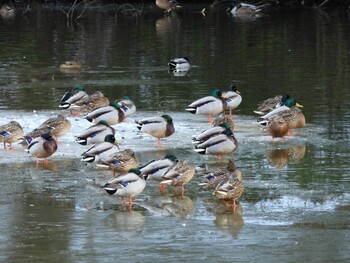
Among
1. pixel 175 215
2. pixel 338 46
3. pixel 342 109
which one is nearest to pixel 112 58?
pixel 338 46

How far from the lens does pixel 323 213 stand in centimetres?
1076

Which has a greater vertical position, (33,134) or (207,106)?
(33,134)

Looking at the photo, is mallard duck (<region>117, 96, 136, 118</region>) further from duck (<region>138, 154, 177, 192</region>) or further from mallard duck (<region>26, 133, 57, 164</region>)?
duck (<region>138, 154, 177, 192</region>)

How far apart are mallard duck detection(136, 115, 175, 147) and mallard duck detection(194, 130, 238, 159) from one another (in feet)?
3.53

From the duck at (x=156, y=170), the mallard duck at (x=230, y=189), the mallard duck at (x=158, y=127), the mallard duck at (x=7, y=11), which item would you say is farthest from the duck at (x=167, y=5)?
the mallard duck at (x=230, y=189)

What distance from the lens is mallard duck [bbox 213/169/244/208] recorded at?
11.0 metres

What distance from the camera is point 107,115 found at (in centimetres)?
1535

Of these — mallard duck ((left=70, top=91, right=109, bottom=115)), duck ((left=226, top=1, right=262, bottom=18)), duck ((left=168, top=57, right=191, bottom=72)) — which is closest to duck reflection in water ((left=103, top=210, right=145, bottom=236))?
mallard duck ((left=70, top=91, right=109, bottom=115))

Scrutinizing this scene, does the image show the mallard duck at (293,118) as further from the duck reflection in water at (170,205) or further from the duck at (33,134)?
the duck reflection in water at (170,205)

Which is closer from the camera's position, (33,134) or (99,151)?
(99,151)

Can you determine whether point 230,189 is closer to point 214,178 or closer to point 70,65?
point 214,178

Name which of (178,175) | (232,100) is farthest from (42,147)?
(232,100)

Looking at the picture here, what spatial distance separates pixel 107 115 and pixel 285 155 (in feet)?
9.64

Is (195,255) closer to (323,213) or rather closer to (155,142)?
(323,213)
